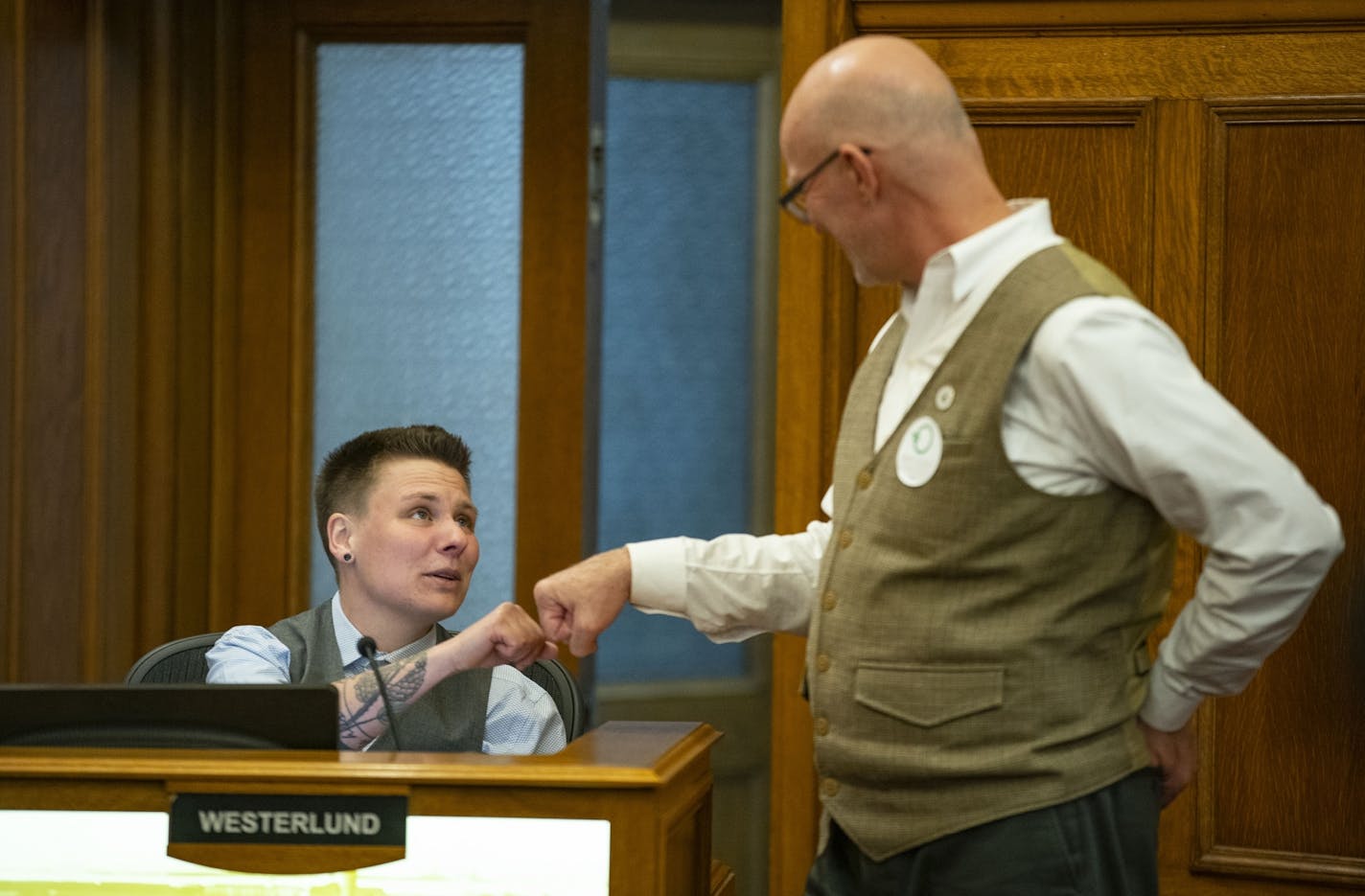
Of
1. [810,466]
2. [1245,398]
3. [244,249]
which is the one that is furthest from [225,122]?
[1245,398]

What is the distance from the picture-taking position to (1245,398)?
259cm

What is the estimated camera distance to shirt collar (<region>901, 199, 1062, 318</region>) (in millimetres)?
1531

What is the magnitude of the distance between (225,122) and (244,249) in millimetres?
270

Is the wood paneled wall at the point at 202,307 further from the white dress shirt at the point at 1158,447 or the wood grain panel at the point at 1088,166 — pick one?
the white dress shirt at the point at 1158,447

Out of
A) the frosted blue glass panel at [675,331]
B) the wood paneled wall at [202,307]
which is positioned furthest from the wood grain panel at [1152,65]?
the wood paneled wall at [202,307]

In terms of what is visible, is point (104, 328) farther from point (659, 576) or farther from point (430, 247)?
point (659, 576)

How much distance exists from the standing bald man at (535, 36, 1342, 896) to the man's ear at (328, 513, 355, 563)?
33.2 inches

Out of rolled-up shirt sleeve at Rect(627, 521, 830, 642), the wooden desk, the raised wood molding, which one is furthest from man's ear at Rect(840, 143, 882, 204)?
the raised wood molding

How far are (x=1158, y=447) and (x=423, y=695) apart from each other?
102cm

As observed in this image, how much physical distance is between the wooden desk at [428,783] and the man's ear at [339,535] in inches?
26.5

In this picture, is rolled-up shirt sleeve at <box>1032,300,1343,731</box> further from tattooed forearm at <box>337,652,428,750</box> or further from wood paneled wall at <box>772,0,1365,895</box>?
wood paneled wall at <box>772,0,1365,895</box>

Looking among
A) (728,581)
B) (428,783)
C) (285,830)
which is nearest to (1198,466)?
(728,581)

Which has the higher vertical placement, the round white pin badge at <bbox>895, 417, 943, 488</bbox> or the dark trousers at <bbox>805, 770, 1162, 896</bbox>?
the round white pin badge at <bbox>895, 417, 943, 488</bbox>

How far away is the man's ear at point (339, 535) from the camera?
2.20m
